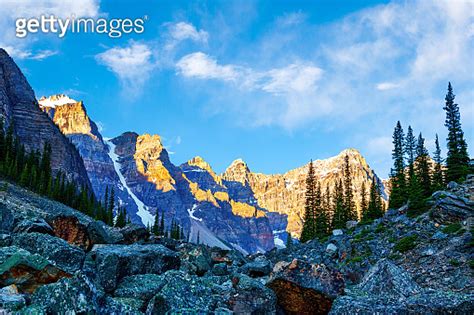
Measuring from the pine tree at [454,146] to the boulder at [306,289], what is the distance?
41.5 m

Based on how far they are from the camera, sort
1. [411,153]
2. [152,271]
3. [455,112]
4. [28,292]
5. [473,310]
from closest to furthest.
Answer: [473,310] < [28,292] < [152,271] < [455,112] < [411,153]

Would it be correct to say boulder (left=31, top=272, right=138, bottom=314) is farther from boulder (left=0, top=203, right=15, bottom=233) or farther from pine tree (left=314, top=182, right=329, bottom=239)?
pine tree (left=314, top=182, right=329, bottom=239)

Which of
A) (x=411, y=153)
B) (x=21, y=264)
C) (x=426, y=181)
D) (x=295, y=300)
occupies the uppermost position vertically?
(x=411, y=153)

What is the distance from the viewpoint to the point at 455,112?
2547 inches

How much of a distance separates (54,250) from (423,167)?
A: 6605 centimetres

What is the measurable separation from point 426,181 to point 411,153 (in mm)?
22621

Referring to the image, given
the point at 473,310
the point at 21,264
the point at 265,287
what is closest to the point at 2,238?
the point at 21,264

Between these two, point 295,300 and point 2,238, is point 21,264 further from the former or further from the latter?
point 295,300

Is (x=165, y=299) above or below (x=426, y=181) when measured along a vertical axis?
below

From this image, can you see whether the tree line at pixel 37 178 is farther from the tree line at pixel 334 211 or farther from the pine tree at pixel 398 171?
the pine tree at pixel 398 171

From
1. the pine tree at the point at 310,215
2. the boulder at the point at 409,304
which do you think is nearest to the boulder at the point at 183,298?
the boulder at the point at 409,304

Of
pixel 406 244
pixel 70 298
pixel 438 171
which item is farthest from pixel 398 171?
pixel 70 298

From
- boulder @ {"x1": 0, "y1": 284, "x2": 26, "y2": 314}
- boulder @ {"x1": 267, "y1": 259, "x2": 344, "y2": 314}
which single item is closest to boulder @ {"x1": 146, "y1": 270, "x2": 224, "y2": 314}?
boulder @ {"x1": 267, "y1": 259, "x2": 344, "y2": 314}

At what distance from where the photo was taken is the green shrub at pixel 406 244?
2754 centimetres
